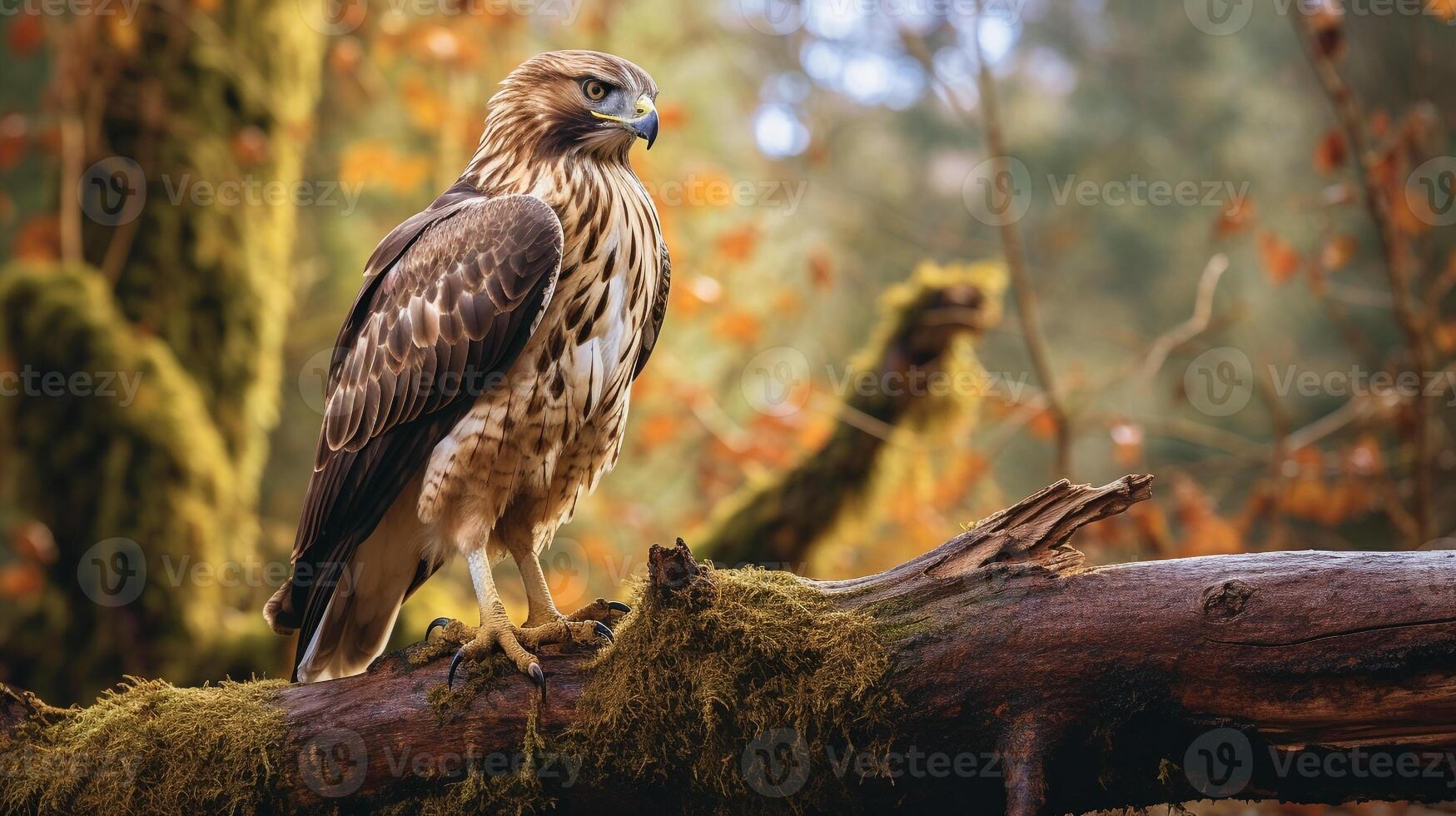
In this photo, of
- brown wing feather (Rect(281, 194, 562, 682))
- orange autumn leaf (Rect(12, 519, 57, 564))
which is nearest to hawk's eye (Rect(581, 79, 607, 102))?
brown wing feather (Rect(281, 194, 562, 682))

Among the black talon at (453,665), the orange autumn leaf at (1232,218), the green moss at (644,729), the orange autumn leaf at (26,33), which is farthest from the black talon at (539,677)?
the orange autumn leaf at (26,33)

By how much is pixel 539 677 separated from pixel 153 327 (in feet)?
15.7

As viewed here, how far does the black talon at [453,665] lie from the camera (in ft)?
10.4

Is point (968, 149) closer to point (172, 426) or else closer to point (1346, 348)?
point (1346, 348)

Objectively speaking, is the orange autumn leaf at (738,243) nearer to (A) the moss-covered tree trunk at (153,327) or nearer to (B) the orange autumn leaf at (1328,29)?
(A) the moss-covered tree trunk at (153,327)

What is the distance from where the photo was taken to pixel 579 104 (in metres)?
3.79

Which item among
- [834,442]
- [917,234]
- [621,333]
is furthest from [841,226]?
[621,333]

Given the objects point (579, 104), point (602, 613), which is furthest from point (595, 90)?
point (602, 613)

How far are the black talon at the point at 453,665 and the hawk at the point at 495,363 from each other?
0.16 metres

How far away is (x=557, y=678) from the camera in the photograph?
3105mm

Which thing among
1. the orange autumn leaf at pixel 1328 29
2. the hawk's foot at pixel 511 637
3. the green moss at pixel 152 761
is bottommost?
the green moss at pixel 152 761

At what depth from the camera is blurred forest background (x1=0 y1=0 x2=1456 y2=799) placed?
6125 millimetres

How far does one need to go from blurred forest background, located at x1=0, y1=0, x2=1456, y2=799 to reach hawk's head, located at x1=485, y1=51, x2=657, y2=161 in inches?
95.7

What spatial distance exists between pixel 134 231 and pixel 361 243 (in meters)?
4.00
